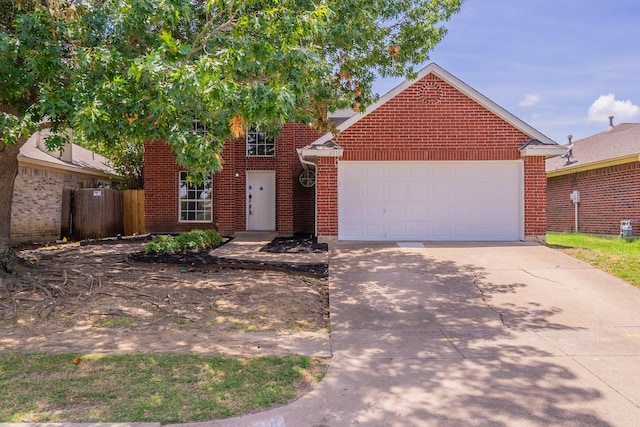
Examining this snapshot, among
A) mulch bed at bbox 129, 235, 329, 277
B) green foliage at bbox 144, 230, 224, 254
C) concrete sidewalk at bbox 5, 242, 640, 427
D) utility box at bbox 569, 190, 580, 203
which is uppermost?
utility box at bbox 569, 190, 580, 203

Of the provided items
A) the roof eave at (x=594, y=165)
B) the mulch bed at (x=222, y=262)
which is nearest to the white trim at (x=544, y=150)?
the roof eave at (x=594, y=165)

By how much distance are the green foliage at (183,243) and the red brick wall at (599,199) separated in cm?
1250

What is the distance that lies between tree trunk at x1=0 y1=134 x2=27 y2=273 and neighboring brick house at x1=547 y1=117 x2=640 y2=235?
12.9 meters

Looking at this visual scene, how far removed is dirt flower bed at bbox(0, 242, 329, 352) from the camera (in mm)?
6168

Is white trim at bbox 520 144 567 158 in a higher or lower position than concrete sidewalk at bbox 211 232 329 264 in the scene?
higher

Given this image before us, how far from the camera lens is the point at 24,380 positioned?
13.7ft

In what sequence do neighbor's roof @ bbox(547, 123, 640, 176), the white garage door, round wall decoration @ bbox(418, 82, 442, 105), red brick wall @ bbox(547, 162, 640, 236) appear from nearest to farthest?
round wall decoration @ bbox(418, 82, 442, 105), the white garage door, red brick wall @ bbox(547, 162, 640, 236), neighbor's roof @ bbox(547, 123, 640, 176)

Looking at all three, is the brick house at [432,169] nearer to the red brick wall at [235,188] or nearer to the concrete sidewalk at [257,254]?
the concrete sidewalk at [257,254]

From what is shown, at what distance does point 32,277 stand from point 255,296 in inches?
153

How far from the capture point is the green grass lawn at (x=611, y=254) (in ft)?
28.2

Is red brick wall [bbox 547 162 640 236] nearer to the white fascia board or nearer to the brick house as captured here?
the white fascia board

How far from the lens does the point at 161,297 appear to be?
7.29m

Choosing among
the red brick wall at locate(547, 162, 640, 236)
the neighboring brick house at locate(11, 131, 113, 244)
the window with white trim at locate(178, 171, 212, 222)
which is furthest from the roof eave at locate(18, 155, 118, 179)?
the red brick wall at locate(547, 162, 640, 236)

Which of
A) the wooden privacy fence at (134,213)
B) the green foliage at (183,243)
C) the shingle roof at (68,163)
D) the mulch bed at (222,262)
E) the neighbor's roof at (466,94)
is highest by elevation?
the neighbor's roof at (466,94)
